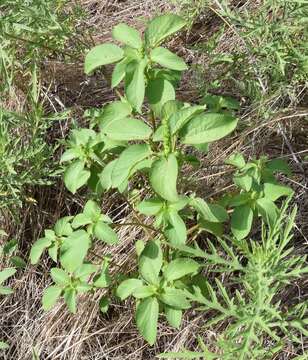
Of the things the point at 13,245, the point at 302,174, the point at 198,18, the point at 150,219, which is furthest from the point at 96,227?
the point at 198,18

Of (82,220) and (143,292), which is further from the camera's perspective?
(82,220)

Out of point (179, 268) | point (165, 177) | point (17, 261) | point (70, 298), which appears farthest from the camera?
point (17, 261)

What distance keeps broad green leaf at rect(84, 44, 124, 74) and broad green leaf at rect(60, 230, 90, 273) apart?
0.42 m

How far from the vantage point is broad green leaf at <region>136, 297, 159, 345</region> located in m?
1.52

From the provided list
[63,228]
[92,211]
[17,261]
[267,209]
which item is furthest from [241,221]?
[17,261]

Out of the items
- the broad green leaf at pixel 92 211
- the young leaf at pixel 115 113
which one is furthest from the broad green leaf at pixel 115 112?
the broad green leaf at pixel 92 211

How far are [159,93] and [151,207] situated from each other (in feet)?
0.92

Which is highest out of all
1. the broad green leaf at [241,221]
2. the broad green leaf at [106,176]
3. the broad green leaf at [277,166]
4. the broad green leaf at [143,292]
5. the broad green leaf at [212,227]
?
the broad green leaf at [106,176]

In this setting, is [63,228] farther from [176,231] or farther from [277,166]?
[277,166]

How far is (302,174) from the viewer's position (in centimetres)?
195

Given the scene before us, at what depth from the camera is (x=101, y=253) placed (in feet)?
6.73

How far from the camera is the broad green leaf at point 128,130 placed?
1.47 metres

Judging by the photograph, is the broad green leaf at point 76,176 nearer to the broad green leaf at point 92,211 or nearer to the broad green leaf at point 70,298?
the broad green leaf at point 92,211

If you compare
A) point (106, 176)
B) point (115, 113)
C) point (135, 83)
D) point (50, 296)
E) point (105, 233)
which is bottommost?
point (50, 296)
